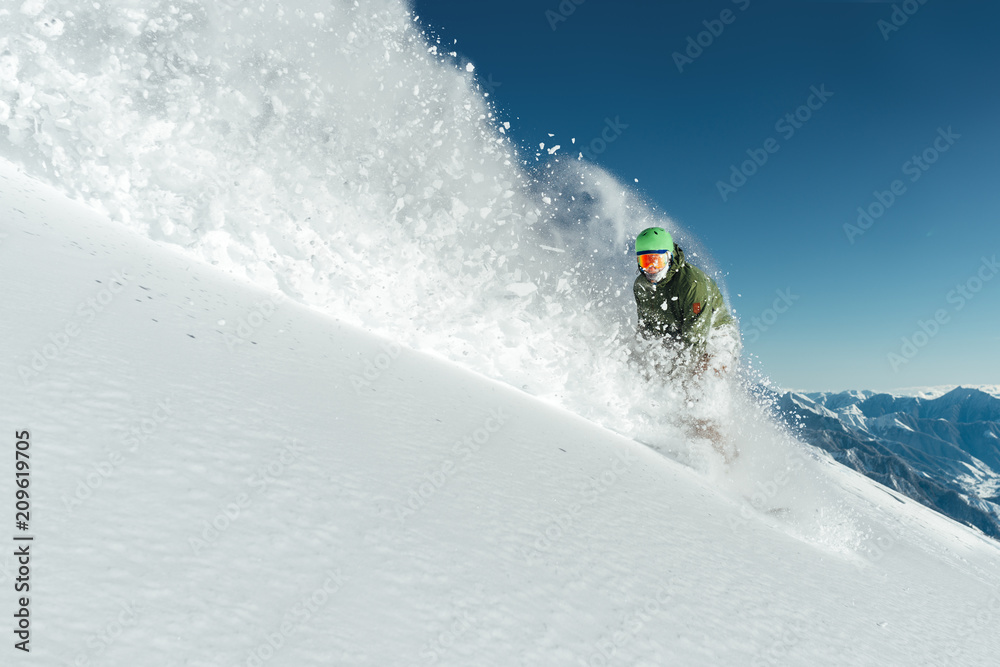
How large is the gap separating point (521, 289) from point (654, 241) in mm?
2231

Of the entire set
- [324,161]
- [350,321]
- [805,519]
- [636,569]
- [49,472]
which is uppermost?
[324,161]

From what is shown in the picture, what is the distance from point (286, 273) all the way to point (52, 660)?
5879mm

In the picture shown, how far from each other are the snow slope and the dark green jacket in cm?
212

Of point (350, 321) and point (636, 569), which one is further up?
point (350, 321)

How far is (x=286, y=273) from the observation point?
20.7 feet

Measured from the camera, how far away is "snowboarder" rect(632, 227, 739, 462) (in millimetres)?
5332

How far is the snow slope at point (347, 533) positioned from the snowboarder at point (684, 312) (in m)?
1.97

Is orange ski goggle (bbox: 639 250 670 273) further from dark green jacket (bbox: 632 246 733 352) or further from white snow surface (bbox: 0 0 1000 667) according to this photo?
white snow surface (bbox: 0 0 1000 667)

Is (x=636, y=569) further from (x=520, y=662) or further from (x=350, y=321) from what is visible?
(x=350, y=321)

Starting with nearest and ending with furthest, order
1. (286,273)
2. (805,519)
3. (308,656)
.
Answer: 1. (308,656)
2. (805,519)
3. (286,273)

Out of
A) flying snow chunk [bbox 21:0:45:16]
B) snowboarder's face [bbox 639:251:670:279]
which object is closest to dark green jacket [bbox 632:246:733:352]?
snowboarder's face [bbox 639:251:670:279]

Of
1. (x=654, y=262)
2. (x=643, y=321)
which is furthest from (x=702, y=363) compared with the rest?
(x=654, y=262)

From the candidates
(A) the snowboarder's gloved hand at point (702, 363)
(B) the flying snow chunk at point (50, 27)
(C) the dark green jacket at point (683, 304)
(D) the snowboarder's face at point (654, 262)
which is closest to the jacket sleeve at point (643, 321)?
(C) the dark green jacket at point (683, 304)

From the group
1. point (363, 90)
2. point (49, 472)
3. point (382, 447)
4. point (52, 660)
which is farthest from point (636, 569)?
point (363, 90)
